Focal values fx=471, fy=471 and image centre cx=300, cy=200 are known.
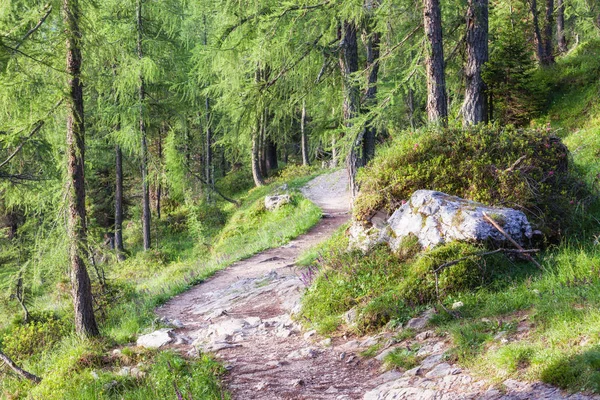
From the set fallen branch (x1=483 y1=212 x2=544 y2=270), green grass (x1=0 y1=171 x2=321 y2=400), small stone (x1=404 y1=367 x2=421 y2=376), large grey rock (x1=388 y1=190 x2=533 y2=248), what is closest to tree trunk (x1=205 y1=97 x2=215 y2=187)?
green grass (x1=0 y1=171 x2=321 y2=400)

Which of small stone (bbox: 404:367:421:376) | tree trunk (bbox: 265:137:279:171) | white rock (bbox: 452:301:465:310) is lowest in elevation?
small stone (bbox: 404:367:421:376)

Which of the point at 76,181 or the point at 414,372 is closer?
the point at 414,372

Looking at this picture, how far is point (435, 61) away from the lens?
28.6ft

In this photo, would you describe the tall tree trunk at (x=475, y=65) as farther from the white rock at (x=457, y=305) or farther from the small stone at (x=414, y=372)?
the small stone at (x=414, y=372)

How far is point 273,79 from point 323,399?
743 centimetres

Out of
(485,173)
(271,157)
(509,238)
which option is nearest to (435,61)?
(485,173)

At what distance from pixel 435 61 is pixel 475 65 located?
157 cm

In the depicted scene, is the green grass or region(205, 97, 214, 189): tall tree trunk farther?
region(205, 97, 214, 189): tall tree trunk

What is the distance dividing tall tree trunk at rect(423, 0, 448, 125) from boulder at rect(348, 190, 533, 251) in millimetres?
2271

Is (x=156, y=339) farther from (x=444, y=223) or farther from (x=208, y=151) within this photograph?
(x=208, y=151)

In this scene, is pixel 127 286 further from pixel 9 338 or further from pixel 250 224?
pixel 250 224

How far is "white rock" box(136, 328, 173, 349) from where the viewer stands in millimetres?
7020

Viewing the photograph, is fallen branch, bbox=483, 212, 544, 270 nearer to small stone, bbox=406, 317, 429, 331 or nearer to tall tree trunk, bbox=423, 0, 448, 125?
small stone, bbox=406, 317, 429, 331

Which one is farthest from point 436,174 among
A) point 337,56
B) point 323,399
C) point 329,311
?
point 337,56
